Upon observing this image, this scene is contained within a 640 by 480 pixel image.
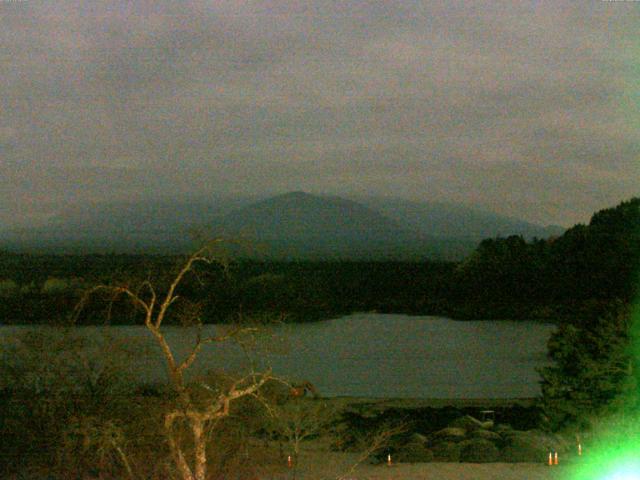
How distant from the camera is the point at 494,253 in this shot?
2469 inches

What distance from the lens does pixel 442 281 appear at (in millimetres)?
65125

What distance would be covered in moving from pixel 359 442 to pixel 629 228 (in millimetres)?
38197

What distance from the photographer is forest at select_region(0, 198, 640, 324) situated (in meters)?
39.2

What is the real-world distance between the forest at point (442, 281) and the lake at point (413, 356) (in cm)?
200

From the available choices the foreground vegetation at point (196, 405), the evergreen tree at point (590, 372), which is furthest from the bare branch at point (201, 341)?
the evergreen tree at point (590, 372)

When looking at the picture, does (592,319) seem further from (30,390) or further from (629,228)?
(629,228)

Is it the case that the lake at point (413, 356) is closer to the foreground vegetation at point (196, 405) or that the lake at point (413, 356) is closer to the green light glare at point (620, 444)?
the foreground vegetation at point (196, 405)

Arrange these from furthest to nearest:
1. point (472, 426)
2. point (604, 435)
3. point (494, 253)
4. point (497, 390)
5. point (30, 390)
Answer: point (494, 253) → point (497, 390) → point (472, 426) → point (604, 435) → point (30, 390)

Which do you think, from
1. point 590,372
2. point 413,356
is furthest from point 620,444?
point 413,356

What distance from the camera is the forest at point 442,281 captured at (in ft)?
129

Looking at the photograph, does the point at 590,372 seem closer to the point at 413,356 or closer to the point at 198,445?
the point at 198,445

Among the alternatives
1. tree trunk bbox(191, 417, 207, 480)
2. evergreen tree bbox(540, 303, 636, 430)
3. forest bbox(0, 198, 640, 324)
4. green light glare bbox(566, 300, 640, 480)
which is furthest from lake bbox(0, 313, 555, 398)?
tree trunk bbox(191, 417, 207, 480)

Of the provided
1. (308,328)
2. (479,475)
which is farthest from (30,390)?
(308,328)

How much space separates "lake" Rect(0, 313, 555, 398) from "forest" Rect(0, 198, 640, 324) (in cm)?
200
